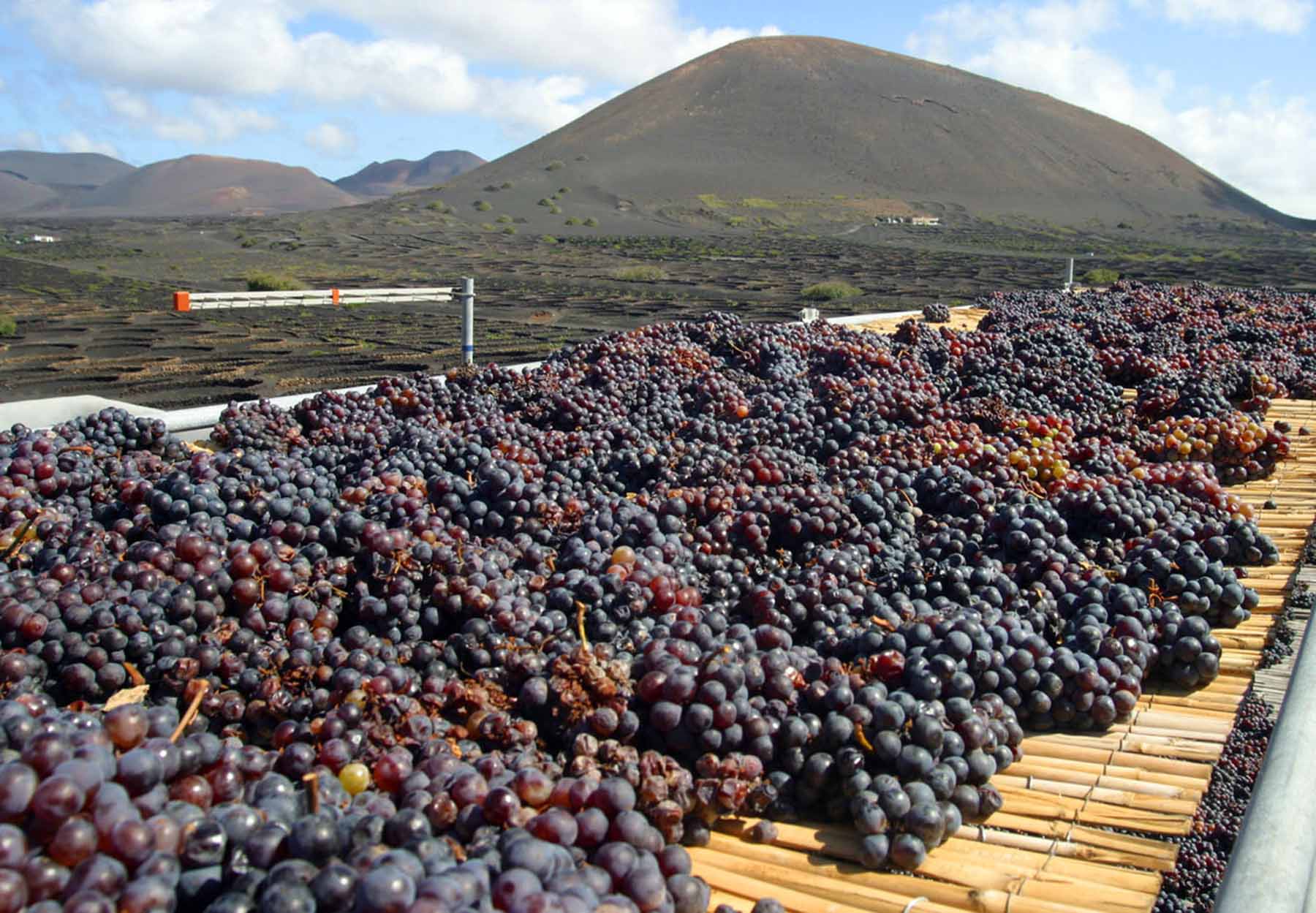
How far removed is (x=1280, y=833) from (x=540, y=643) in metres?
1.51

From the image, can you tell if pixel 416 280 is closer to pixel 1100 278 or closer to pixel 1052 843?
pixel 1100 278

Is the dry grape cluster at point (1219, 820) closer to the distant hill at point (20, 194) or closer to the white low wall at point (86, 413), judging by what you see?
the white low wall at point (86, 413)

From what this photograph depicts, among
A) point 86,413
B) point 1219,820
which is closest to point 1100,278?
point 86,413

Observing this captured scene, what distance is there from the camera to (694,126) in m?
89.8

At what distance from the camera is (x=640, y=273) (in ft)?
102

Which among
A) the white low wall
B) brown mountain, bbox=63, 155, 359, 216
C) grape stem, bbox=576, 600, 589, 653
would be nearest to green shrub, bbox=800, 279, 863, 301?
the white low wall

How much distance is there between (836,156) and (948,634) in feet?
285

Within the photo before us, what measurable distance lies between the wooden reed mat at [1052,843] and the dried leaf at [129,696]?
4.33 ft

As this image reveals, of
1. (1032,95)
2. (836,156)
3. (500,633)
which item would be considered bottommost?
(500,633)

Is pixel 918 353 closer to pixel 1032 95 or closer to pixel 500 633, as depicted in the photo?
pixel 500 633

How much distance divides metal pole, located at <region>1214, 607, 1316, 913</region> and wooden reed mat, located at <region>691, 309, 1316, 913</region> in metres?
0.17

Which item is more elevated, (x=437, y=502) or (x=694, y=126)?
(x=694, y=126)

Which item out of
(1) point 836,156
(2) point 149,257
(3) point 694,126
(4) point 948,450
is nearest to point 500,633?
(4) point 948,450

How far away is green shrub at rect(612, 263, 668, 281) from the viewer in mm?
29875
